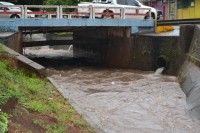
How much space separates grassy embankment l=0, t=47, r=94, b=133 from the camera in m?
6.11

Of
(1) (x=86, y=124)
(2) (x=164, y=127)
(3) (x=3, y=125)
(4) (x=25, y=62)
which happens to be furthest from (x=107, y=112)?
(3) (x=3, y=125)

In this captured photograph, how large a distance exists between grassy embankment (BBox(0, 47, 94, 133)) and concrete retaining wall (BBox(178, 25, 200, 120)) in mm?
3974

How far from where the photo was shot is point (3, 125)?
17.1ft

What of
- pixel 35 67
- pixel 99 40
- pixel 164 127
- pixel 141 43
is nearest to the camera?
pixel 164 127

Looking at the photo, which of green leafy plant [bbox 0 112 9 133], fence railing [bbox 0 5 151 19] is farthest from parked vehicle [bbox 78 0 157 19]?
green leafy plant [bbox 0 112 9 133]

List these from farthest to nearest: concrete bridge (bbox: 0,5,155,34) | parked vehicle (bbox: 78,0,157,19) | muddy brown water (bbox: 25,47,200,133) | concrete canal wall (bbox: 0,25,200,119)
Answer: parked vehicle (bbox: 78,0,157,19) → concrete bridge (bbox: 0,5,155,34) → concrete canal wall (bbox: 0,25,200,119) → muddy brown water (bbox: 25,47,200,133)

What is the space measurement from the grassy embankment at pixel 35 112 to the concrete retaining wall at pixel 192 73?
397cm

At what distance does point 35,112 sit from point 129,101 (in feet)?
17.7

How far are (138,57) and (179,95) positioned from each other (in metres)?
7.76

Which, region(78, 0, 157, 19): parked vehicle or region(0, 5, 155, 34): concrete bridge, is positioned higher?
region(78, 0, 157, 19): parked vehicle

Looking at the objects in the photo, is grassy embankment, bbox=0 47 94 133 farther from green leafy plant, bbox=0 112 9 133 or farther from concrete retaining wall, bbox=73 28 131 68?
concrete retaining wall, bbox=73 28 131 68

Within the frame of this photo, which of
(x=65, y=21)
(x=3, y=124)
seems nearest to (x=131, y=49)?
(x=65, y=21)

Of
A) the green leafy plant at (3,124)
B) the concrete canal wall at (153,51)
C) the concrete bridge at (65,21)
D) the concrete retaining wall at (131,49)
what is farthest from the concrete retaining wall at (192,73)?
the green leafy plant at (3,124)

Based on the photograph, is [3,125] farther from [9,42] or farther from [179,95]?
[9,42]
